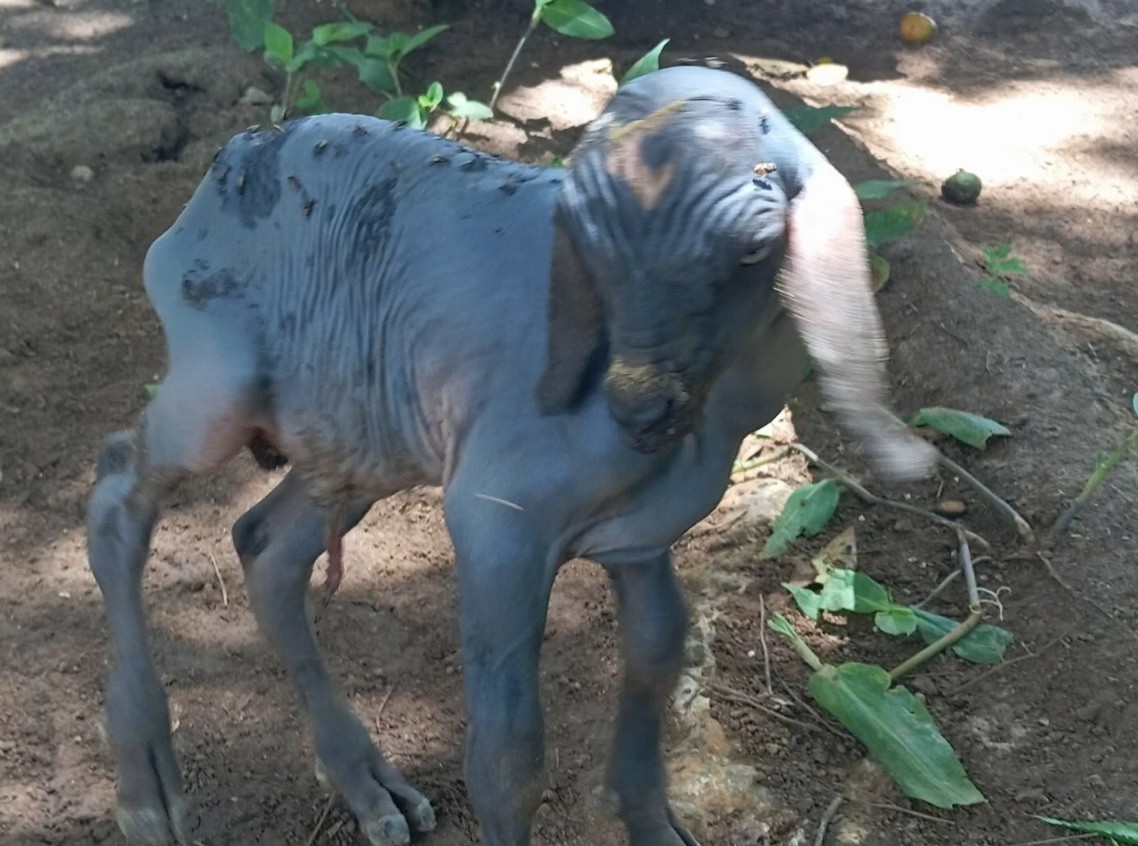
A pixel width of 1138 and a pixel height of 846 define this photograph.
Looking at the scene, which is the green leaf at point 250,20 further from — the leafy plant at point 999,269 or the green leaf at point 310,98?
the leafy plant at point 999,269

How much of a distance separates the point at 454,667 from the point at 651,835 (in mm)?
764

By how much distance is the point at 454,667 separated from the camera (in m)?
2.86

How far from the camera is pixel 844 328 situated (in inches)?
48.3

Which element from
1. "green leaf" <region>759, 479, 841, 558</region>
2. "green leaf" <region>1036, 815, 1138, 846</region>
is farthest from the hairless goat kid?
"green leaf" <region>759, 479, 841, 558</region>

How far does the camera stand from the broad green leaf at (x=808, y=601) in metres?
2.83

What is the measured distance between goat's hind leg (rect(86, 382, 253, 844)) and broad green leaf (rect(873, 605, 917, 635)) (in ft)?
5.10

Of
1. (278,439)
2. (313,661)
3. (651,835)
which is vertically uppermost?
(278,439)

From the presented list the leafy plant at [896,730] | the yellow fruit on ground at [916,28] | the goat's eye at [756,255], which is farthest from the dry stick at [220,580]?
the yellow fruit on ground at [916,28]

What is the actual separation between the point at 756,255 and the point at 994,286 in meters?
2.72

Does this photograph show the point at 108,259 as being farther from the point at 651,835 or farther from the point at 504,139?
the point at 651,835

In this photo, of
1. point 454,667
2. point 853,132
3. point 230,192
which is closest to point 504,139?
point 853,132

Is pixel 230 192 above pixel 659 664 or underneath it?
above

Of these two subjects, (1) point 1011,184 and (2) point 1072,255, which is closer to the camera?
(2) point 1072,255

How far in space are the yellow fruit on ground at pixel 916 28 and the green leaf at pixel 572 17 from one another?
228 centimetres
